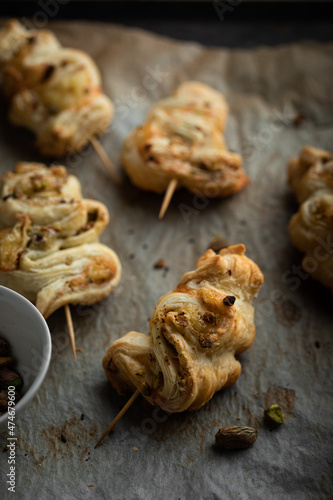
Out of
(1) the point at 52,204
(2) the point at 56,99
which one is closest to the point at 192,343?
(1) the point at 52,204

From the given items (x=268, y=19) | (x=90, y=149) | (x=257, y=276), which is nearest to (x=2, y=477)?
(x=257, y=276)

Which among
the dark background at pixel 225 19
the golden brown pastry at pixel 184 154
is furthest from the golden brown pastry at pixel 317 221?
the dark background at pixel 225 19

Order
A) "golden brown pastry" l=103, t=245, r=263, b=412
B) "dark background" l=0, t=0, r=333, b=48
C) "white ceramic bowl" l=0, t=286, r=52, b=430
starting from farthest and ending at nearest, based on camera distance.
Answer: "dark background" l=0, t=0, r=333, b=48
"golden brown pastry" l=103, t=245, r=263, b=412
"white ceramic bowl" l=0, t=286, r=52, b=430

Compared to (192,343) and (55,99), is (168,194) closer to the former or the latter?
(55,99)

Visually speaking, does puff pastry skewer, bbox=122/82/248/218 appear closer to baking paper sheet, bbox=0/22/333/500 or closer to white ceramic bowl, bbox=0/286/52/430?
baking paper sheet, bbox=0/22/333/500

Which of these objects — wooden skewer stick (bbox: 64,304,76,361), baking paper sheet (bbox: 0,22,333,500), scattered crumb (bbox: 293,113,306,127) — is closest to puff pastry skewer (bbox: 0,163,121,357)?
wooden skewer stick (bbox: 64,304,76,361)
